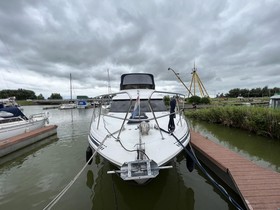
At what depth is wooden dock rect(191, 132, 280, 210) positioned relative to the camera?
11.3 feet

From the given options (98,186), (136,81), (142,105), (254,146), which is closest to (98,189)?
(98,186)

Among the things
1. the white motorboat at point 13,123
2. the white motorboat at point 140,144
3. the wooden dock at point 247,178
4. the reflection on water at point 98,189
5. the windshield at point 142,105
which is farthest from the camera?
the white motorboat at point 13,123

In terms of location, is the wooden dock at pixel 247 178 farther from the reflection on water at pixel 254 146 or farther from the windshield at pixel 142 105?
the windshield at pixel 142 105

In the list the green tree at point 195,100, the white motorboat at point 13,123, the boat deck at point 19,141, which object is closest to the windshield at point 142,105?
the boat deck at point 19,141

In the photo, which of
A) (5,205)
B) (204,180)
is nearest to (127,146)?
(204,180)

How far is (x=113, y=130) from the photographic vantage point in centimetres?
500

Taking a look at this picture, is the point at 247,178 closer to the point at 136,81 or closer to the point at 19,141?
the point at 136,81

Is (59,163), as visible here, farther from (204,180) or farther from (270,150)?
(270,150)

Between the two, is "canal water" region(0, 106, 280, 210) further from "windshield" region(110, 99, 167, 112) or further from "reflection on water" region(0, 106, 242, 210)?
"windshield" region(110, 99, 167, 112)

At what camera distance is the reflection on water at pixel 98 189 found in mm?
4211

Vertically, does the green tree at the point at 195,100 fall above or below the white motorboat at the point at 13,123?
above

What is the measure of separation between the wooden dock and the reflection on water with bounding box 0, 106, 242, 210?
1.76 ft

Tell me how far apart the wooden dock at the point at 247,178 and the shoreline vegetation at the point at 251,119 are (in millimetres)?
4929

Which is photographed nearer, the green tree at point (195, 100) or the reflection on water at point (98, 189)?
the reflection on water at point (98, 189)
